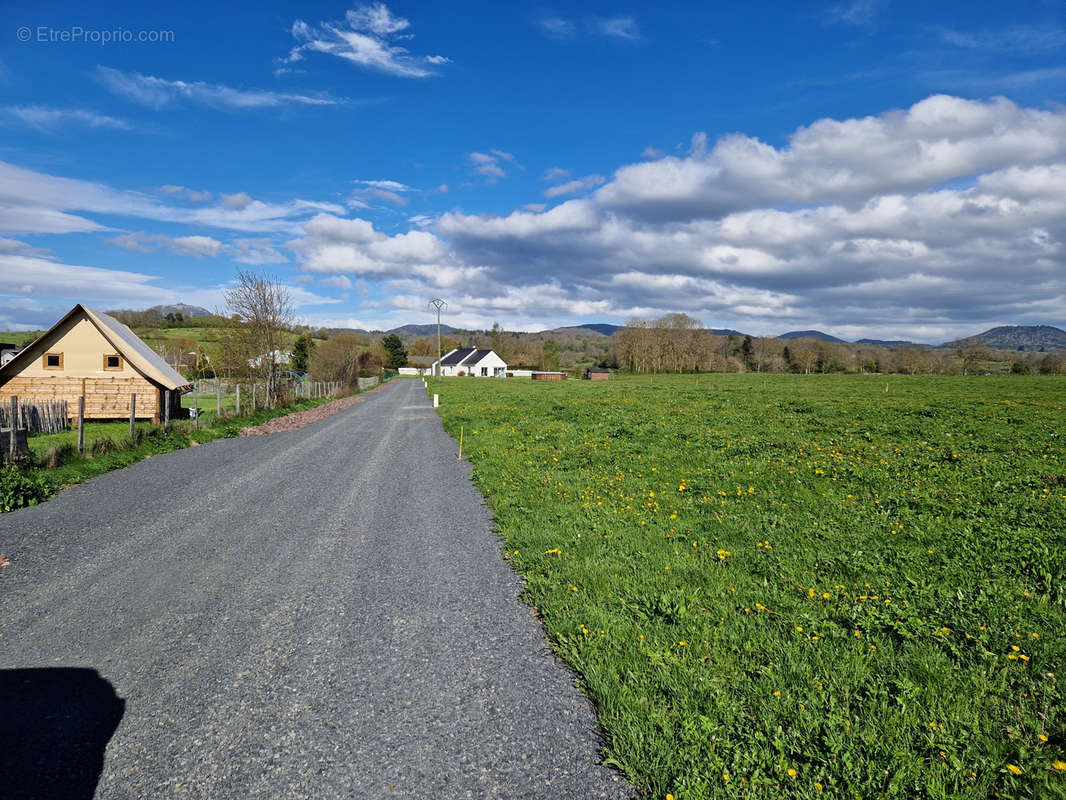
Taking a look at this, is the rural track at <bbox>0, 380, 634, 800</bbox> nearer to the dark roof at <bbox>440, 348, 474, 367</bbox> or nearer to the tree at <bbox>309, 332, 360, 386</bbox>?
the tree at <bbox>309, 332, 360, 386</bbox>

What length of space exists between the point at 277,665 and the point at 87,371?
31.0m

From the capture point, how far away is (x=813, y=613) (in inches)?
199

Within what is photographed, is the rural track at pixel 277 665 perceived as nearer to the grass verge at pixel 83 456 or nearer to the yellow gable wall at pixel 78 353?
the grass verge at pixel 83 456

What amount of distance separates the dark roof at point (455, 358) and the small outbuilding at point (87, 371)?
3604 inches

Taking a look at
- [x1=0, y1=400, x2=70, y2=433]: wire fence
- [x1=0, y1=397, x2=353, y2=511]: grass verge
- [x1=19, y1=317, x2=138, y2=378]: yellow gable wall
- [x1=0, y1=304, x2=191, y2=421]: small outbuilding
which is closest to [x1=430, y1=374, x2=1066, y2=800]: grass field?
[x1=0, y1=397, x2=353, y2=511]: grass verge

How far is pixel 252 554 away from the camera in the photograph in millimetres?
7242

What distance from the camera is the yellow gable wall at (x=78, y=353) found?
26438 mm

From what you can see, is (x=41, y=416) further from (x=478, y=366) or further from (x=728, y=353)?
(x=728, y=353)

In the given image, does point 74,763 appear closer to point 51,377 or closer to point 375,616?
point 375,616

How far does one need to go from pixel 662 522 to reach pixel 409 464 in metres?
8.27

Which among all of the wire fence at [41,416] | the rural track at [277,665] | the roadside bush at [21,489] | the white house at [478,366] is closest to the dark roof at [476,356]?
the white house at [478,366]

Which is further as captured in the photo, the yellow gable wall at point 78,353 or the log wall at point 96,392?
the yellow gable wall at point 78,353

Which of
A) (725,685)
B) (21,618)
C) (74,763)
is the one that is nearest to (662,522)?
(725,685)

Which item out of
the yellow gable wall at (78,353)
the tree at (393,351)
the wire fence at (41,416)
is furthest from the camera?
the tree at (393,351)
